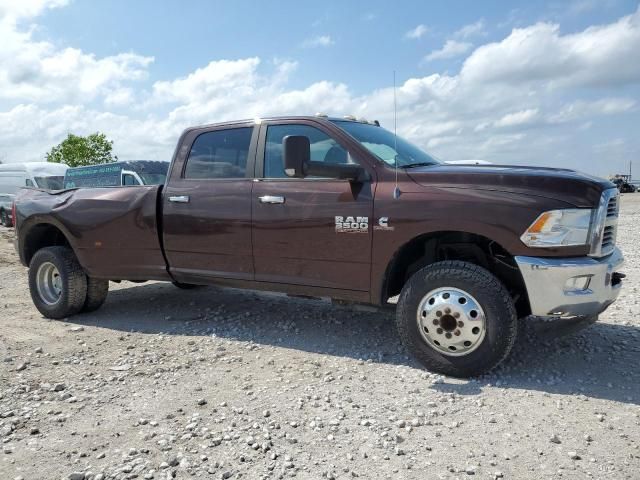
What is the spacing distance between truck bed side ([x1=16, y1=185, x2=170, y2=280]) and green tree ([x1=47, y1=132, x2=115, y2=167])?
31610 millimetres

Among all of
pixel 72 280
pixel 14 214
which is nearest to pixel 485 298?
pixel 72 280

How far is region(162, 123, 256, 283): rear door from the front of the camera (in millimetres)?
4633

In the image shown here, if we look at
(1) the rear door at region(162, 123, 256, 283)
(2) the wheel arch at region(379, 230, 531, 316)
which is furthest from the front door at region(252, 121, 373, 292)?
(2) the wheel arch at region(379, 230, 531, 316)

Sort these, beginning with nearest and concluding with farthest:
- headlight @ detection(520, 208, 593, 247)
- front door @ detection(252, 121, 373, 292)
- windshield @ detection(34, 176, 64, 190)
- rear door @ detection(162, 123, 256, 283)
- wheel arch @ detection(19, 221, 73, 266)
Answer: headlight @ detection(520, 208, 593, 247)
front door @ detection(252, 121, 373, 292)
rear door @ detection(162, 123, 256, 283)
wheel arch @ detection(19, 221, 73, 266)
windshield @ detection(34, 176, 64, 190)

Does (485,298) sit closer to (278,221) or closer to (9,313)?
(278,221)

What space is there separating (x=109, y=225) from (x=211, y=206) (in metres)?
1.28

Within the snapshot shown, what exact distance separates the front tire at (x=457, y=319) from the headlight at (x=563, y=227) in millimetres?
438

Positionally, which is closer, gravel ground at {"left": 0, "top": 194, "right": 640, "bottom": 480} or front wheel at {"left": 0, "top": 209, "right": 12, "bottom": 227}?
gravel ground at {"left": 0, "top": 194, "right": 640, "bottom": 480}

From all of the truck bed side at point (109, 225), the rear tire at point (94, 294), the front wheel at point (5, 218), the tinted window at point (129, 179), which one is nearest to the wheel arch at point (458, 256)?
the truck bed side at point (109, 225)

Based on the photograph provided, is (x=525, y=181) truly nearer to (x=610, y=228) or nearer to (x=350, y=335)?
(x=610, y=228)

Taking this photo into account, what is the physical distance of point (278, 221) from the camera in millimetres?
4387

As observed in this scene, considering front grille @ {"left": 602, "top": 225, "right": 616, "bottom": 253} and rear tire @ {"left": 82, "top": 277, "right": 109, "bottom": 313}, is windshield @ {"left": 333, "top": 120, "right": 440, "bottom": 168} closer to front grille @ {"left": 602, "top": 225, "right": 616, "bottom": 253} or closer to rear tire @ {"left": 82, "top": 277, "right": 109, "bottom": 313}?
front grille @ {"left": 602, "top": 225, "right": 616, "bottom": 253}

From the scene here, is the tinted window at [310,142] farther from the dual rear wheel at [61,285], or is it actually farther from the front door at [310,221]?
the dual rear wheel at [61,285]

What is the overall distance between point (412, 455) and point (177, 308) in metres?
3.97
